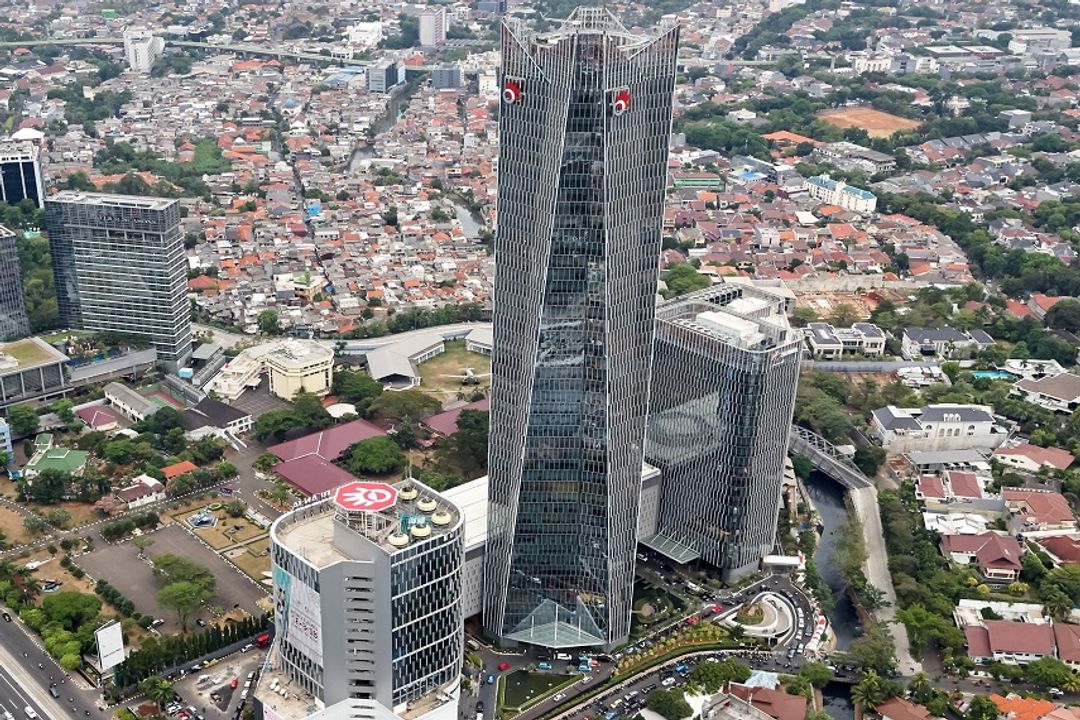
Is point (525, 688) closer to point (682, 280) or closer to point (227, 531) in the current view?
point (227, 531)

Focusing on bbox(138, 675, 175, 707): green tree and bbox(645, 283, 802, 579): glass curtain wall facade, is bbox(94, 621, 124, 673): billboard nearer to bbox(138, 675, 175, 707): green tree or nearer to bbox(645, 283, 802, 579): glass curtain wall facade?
bbox(138, 675, 175, 707): green tree

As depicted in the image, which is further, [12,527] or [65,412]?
[65,412]

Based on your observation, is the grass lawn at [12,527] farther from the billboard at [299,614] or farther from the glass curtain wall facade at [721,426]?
the glass curtain wall facade at [721,426]

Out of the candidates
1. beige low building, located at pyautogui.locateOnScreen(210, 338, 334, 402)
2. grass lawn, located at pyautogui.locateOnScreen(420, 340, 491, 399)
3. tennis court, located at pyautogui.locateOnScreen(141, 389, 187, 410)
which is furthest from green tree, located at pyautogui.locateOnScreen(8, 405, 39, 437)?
grass lawn, located at pyautogui.locateOnScreen(420, 340, 491, 399)

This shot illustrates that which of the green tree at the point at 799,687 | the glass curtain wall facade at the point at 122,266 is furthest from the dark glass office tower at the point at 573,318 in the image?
the glass curtain wall facade at the point at 122,266

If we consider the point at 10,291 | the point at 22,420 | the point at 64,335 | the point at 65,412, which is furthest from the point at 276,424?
the point at 10,291

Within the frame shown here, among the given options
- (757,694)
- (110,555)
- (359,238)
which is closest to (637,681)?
(757,694)
